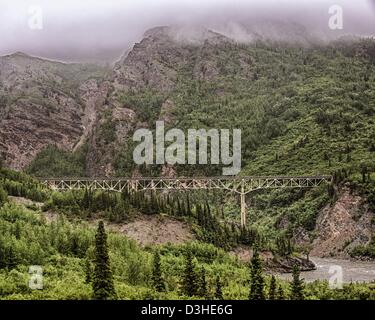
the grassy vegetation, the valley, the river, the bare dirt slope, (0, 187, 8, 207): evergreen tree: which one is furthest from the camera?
the bare dirt slope

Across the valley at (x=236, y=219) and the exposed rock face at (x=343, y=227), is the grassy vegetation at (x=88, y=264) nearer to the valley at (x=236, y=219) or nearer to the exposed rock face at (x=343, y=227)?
the valley at (x=236, y=219)

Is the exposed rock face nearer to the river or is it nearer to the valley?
the valley

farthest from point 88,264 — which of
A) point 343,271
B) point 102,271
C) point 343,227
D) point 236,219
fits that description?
point 236,219

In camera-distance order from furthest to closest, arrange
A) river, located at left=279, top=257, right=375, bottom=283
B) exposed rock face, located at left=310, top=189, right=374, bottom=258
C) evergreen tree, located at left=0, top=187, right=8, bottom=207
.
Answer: exposed rock face, located at left=310, top=189, right=374, bottom=258 → evergreen tree, located at left=0, top=187, right=8, bottom=207 → river, located at left=279, top=257, right=375, bottom=283

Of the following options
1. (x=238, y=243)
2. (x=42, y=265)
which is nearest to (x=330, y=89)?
(x=238, y=243)

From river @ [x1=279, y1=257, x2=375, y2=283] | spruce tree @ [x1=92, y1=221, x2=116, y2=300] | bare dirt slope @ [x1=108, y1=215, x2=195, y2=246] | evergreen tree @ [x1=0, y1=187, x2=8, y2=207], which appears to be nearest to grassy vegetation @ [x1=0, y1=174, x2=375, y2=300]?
spruce tree @ [x1=92, y1=221, x2=116, y2=300]

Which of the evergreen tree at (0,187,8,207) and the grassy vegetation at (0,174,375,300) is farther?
the evergreen tree at (0,187,8,207)

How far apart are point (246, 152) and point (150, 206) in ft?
262

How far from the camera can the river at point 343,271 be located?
7450cm

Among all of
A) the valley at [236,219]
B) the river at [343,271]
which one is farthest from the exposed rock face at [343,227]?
the river at [343,271]

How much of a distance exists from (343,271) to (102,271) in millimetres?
51009

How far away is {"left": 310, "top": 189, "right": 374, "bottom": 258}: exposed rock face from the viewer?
103 meters

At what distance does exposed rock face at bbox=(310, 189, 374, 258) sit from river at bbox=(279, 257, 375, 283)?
5639 mm

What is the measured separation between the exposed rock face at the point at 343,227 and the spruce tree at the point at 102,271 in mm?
68354
